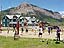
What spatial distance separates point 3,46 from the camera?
25.5 meters

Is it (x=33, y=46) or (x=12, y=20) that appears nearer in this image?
(x=33, y=46)

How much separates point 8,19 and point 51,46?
409ft

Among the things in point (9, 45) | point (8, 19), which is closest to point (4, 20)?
point (8, 19)

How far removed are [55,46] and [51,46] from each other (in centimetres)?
38

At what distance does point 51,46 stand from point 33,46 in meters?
1.66

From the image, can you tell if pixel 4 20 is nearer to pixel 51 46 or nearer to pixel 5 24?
pixel 5 24

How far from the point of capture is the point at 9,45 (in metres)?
26.0

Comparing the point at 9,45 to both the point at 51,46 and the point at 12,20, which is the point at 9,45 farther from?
the point at 12,20

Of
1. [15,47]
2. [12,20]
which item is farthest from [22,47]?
[12,20]

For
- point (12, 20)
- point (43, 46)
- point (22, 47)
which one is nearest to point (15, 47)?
point (22, 47)

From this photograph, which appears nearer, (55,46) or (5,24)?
(55,46)

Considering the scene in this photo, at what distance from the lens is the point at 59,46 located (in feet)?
82.8

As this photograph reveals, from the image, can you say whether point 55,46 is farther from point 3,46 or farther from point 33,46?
point 3,46

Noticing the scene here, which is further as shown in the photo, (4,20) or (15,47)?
(4,20)
